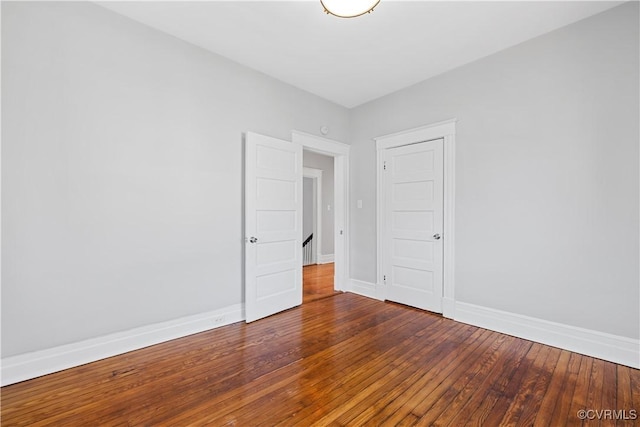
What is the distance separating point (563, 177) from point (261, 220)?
3098mm

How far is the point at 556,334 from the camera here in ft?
8.59

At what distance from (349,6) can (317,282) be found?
4.05m

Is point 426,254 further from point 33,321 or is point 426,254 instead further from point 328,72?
point 33,321

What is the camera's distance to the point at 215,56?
121 inches

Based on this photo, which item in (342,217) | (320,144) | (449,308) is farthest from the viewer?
(342,217)

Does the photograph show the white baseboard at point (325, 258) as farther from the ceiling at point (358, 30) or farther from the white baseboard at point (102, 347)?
the ceiling at point (358, 30)

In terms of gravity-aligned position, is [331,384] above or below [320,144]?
below

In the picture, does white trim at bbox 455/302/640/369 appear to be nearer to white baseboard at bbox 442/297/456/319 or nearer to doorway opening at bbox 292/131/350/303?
white baseboard at bbox 442/297/456/319

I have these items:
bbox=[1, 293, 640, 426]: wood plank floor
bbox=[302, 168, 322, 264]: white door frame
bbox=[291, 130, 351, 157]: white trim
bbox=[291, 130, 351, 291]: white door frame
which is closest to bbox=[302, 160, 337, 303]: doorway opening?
bbox=[302, 168, 322, 264]: white door frame

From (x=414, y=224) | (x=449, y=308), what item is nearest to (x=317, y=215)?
(x=414, y=224)

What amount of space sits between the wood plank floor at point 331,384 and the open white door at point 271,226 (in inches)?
23.2

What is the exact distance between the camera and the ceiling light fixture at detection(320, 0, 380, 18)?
1.99m

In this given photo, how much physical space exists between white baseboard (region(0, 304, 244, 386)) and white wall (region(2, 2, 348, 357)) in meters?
0.06

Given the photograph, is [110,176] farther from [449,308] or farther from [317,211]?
[317,211]
